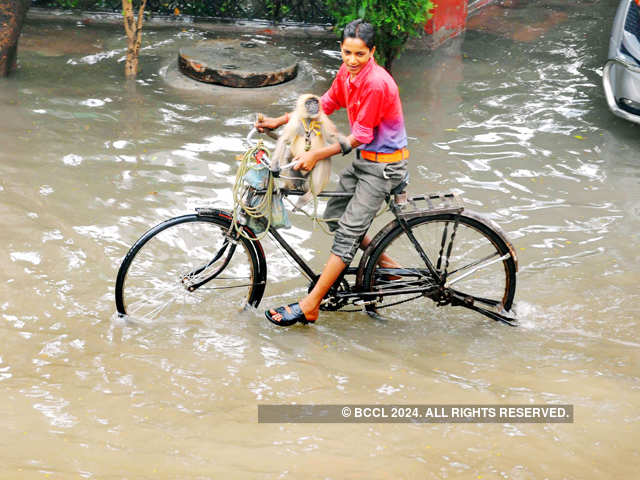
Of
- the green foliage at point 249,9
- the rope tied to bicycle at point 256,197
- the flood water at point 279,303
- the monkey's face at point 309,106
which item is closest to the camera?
the flood water at point 279,303

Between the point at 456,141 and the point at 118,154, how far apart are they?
337 cm

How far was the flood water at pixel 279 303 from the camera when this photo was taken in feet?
11.0

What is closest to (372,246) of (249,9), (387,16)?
(387,16)

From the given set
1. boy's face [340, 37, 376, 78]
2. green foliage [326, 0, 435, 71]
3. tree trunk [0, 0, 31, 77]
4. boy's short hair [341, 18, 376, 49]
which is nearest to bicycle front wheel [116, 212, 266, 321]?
boy's face [340, 37, 376, 78]

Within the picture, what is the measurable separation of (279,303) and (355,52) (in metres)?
1.80

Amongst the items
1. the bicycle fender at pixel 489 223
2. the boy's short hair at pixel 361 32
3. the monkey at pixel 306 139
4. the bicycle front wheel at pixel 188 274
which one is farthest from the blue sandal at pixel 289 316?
the boy's short hair at pixel 361 32

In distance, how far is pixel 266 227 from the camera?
14.7 feet

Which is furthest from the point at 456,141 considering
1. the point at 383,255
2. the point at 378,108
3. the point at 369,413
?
the point at 369,413

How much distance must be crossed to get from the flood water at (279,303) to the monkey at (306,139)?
97 cm

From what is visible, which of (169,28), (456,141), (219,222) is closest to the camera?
(219,222)

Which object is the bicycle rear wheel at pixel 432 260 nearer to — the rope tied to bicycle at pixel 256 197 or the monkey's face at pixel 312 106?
the rope tied to bicycle at pixel 256 197

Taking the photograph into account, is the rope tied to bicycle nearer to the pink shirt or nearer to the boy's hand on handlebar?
the boy's hand on handlebar

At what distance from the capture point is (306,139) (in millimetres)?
4195

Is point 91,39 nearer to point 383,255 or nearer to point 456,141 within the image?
point 456,141
